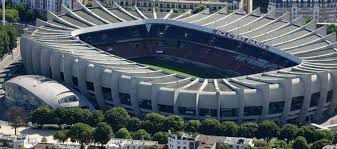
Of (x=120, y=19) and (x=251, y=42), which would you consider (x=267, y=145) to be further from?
(x=120, y=19)

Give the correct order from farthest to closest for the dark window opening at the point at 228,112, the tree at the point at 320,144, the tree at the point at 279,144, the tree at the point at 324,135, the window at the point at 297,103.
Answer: the window at the point at 297,103, the dark window opening at the point at 228,112, the tree at the point at 324,135, the tree at the point at 279,144, the tree at the point at 320,144

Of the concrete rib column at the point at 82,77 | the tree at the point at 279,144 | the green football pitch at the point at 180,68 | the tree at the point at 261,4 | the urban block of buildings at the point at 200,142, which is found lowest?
the tree at the point at 279,144

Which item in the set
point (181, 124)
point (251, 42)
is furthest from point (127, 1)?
point (181, 124)

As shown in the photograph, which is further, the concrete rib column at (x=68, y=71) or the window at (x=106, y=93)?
the concrete rib column at (x=68, y=71)

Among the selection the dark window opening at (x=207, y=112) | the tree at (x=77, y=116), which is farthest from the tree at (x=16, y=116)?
the dark window opening at (x=207, y=112)

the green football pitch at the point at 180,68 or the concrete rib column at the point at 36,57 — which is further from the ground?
the concrete rib column at the point at 36,57

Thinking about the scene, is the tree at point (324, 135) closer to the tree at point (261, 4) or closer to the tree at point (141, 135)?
the tree at point (141, 135)

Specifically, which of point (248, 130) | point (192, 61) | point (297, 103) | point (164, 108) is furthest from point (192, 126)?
point (192, 61)

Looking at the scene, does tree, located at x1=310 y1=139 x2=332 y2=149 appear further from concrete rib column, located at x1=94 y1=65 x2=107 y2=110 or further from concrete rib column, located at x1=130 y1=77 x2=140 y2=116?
concrete rib column, located at x1=94 y1=65 x2=107 y2=110
